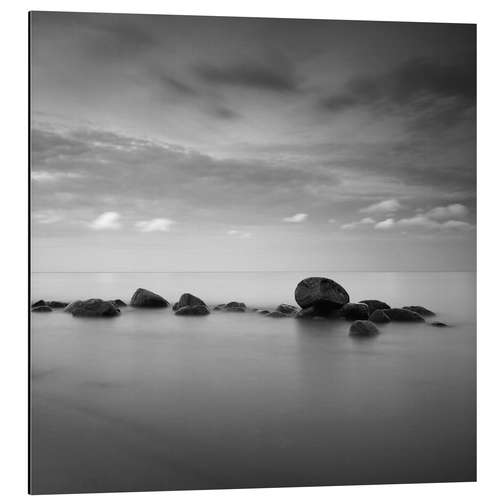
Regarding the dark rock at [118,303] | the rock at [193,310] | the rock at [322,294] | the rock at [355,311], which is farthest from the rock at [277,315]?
the dark rock at [118,303]

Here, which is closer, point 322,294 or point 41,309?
point 41,309

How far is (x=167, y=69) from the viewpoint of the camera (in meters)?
3.84

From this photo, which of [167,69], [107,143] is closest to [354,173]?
[167,69]

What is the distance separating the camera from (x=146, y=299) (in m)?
4.69

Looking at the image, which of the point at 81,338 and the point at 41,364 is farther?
the point at 81,338

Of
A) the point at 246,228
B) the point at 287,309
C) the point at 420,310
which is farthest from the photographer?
the point at 287,309

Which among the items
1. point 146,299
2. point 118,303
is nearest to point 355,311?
point 146,299

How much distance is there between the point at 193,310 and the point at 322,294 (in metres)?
1.30

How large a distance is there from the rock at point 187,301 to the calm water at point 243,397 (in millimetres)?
70

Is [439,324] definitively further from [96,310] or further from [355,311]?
[96,310]

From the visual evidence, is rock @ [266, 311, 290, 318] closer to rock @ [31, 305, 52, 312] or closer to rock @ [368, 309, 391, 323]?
rock @ [368, 309, 391, 323]

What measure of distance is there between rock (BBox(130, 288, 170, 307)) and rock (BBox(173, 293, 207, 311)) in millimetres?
157
